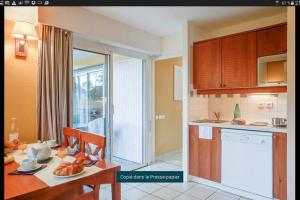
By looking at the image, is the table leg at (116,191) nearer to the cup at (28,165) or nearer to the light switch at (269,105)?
the cup at (28,165)

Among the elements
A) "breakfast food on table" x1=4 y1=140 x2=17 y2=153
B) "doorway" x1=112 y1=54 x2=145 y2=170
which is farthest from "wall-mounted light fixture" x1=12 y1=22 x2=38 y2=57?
"doorway" x1=112 y1=54 x2=145 y2=170

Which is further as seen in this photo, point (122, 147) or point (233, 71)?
point (122, 147)

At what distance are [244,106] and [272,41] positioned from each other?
821 mm

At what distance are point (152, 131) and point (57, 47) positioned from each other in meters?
1.85

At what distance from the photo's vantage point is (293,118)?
1.57 ft

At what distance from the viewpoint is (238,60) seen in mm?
2105

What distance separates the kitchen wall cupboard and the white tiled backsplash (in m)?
0.12

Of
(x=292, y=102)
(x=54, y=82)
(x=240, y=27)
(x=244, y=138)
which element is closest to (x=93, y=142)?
(x=54, y=82)

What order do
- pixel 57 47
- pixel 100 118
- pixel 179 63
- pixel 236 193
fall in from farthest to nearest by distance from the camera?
pixel 179 63
pixel 100 118
pixel 236 193
pixel 57 47

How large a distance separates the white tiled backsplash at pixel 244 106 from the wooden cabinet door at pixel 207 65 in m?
0.26

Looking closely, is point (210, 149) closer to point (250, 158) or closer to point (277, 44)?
point (250, 158)

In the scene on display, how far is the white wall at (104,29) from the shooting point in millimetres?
1669

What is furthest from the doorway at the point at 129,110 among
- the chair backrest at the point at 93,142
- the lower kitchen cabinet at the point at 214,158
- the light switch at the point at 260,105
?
the light switch at the point at 260,105
